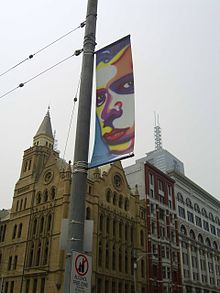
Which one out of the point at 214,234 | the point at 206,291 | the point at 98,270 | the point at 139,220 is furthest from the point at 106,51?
the point at 214,234

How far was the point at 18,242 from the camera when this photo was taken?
53.4 metres

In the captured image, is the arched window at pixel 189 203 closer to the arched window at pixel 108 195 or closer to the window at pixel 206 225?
the window at pixel 206 225

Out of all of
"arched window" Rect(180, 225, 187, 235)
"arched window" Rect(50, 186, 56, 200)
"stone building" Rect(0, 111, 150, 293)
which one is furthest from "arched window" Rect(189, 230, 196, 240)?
"arched window" Rect(50, 186, 56, 200)

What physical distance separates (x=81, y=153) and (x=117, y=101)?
2.15 meters

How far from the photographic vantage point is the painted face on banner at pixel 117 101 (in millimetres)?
9586

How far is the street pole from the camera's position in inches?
307

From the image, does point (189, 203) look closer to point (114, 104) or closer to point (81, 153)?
point (114, 104)

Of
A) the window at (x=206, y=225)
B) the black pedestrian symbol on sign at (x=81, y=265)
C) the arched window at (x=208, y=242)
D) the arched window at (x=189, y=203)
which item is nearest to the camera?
the black pedestrian symbol on sign at (x=81, y=265)

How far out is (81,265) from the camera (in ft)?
25.0

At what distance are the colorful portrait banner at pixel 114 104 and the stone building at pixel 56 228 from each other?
38.5 metres

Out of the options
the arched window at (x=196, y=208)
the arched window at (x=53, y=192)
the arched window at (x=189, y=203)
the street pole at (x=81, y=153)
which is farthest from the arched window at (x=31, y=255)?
the street pole at (x=81, y=153)

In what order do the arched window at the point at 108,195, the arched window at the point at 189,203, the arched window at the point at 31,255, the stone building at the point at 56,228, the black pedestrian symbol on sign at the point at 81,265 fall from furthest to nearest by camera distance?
the arched window at the point at 189,203, the arched window at the point at 108,195, the arched window at the point at 31,255, the stone building at the point at 56,228, the black pedestrian symbol on sign at the point at 81,265

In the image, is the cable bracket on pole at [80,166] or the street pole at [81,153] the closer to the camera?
the street pole at [81,153]

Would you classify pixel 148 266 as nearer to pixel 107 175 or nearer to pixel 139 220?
pixel 139 220
